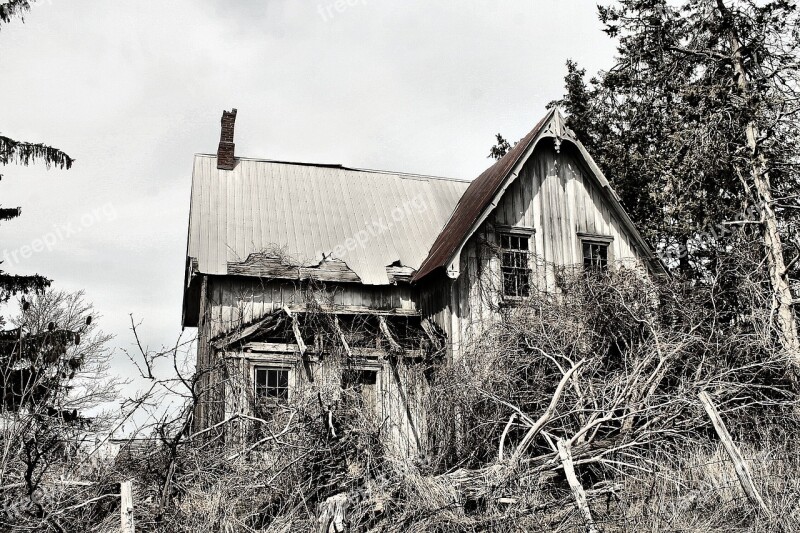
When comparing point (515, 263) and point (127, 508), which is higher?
point (515, 263)

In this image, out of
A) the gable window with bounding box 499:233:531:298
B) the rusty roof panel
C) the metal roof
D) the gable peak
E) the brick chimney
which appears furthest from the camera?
the brick chimney

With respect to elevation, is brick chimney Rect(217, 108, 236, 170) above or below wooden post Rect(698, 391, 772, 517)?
above

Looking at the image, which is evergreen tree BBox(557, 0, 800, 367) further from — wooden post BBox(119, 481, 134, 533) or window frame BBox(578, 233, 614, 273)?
wooden post BBox(119, 481, 134, 533)

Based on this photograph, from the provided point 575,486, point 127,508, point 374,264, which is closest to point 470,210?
point 374,264

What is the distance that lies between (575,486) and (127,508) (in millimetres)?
5182

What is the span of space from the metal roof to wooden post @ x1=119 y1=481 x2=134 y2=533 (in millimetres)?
6718

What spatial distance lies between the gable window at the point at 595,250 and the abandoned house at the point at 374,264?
31 mm

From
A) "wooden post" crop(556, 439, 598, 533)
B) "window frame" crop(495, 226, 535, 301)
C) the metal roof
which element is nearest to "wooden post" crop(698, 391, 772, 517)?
"wooden post" crop(556, 439, 598, 533)

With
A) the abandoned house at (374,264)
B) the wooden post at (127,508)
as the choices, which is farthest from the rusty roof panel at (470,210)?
the wooden post at (127,508)

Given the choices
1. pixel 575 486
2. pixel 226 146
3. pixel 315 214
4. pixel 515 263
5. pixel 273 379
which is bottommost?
pixel 575 486

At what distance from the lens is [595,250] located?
54.5ft

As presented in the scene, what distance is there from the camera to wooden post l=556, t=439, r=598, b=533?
8547 mm

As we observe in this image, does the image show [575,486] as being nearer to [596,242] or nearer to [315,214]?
[596,242]

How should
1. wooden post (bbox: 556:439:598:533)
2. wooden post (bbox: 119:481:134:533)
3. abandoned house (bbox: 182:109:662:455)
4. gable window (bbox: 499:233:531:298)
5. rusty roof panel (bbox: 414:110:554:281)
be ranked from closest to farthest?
1. wooden post (bbox: 119:481:134:533)
2. wooden post (bbox: 556:439:598:533)
3. abandoned house (bbox: 182:109:662:455)
4. rusty roof panel (bbox: 414:110:554:281)
5. gable window (bbox: 499:233:531:298)
